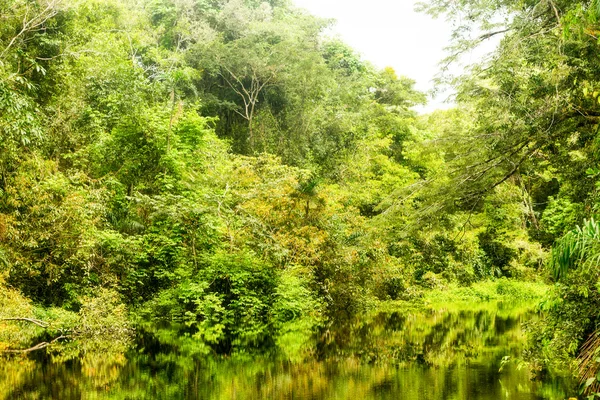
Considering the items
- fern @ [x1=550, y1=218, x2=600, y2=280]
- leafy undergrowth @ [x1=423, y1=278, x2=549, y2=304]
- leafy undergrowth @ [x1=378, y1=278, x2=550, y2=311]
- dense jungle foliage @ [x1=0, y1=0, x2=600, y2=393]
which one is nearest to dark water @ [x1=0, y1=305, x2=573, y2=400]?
dense jungle foliage @ [x1=0, y1=0, x2=600, y2=393]

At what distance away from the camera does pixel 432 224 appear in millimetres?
10789

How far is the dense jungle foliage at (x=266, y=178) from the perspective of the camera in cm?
882

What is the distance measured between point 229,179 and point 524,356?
10923 mm

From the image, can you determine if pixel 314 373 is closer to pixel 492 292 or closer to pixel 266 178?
pixel 266 178

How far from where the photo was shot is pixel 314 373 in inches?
338

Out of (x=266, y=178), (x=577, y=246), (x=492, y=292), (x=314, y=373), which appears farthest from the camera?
Answer: (x=492, y=292)

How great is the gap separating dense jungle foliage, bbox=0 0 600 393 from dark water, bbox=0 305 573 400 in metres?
0.69

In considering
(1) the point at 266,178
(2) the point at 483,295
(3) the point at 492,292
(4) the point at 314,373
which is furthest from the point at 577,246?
(3) the point at 492,292

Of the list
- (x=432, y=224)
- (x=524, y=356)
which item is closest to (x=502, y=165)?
(x=432, y=224)

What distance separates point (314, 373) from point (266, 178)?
8764mm

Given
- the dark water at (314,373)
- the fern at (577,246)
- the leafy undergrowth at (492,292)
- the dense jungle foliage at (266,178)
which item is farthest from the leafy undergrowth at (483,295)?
the fern at (577,246)

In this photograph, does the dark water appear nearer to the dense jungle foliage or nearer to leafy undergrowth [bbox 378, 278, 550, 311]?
the dense jungle foliage

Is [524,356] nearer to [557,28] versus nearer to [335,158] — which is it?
[557,28]

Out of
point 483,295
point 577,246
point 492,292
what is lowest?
point 577,246
